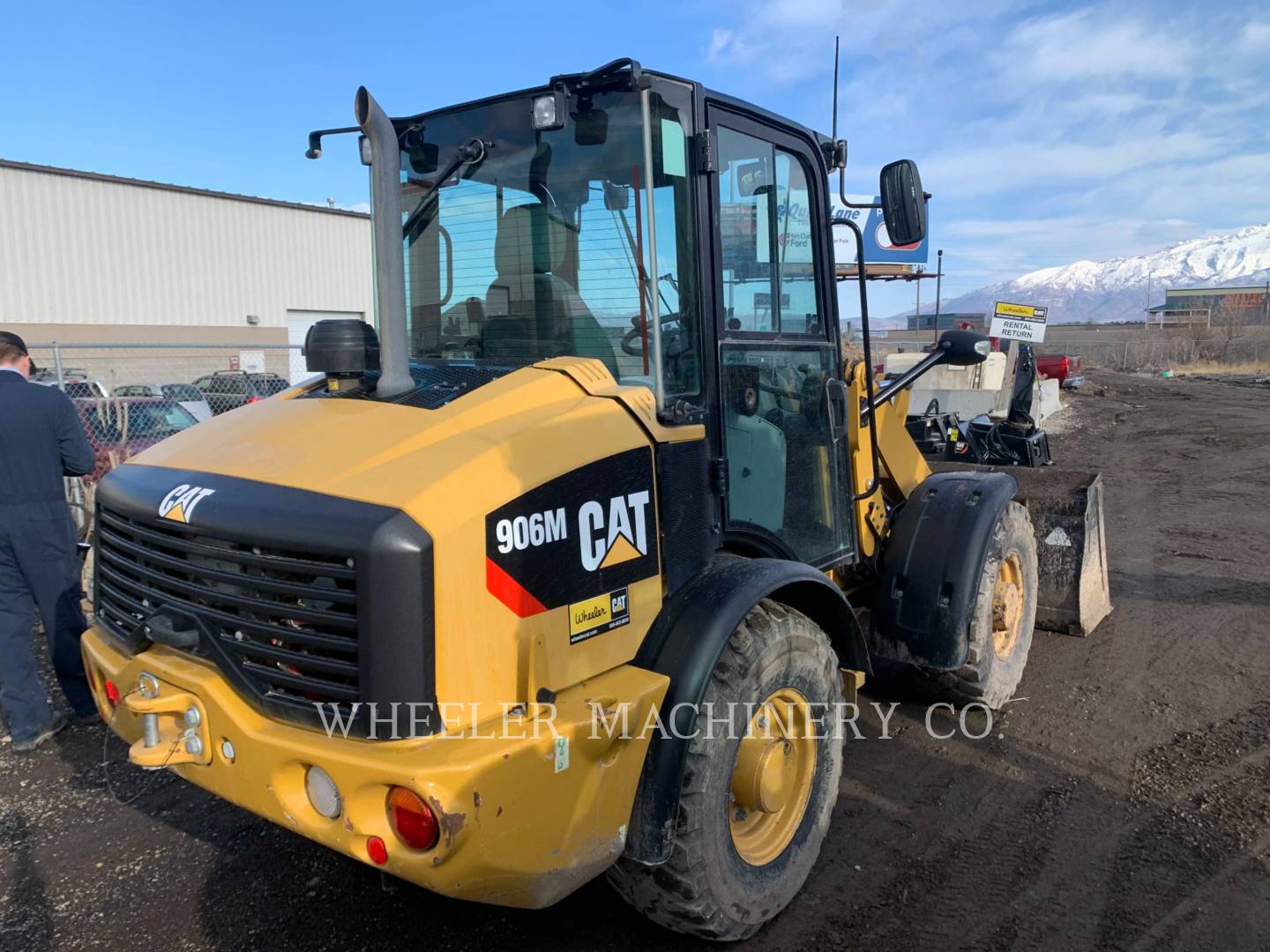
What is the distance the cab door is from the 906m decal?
0.51 m

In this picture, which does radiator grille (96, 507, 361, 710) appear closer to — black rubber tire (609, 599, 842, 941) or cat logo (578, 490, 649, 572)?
cat logo (578, 490, 649, 572)

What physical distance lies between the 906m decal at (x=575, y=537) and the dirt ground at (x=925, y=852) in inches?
50.5

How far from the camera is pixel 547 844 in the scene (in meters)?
2.17

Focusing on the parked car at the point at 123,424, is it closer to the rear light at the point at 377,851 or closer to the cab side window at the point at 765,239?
the cab side window at the point at 765,239

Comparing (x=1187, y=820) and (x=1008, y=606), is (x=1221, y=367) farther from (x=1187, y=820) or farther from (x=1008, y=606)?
(x=1187, y=820)

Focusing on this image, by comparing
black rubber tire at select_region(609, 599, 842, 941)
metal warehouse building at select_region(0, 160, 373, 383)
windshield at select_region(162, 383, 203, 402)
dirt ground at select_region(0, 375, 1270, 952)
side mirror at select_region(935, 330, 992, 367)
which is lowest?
dirt ground at select_region(0, 375, 1270, 952)

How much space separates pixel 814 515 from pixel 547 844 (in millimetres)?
1875

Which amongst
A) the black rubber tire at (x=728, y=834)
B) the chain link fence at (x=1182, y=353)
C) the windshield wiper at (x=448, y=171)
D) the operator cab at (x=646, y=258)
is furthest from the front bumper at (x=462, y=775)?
the chain link fence at (x=1182, y=353)

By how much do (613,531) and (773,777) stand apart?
3.34ft

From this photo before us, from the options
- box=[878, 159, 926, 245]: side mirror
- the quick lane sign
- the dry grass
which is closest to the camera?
box=[878, 159, 926, 245]: side mirror

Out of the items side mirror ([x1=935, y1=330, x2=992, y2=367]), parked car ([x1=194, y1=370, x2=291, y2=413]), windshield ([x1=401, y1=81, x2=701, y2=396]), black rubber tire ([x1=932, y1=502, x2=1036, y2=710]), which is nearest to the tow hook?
windshield ([x1=401, y1=81, x2=701, y2=396])

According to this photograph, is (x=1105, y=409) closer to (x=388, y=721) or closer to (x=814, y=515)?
(x=814, y=515)

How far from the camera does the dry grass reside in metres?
36.6

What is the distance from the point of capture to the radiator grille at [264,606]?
216 cm
